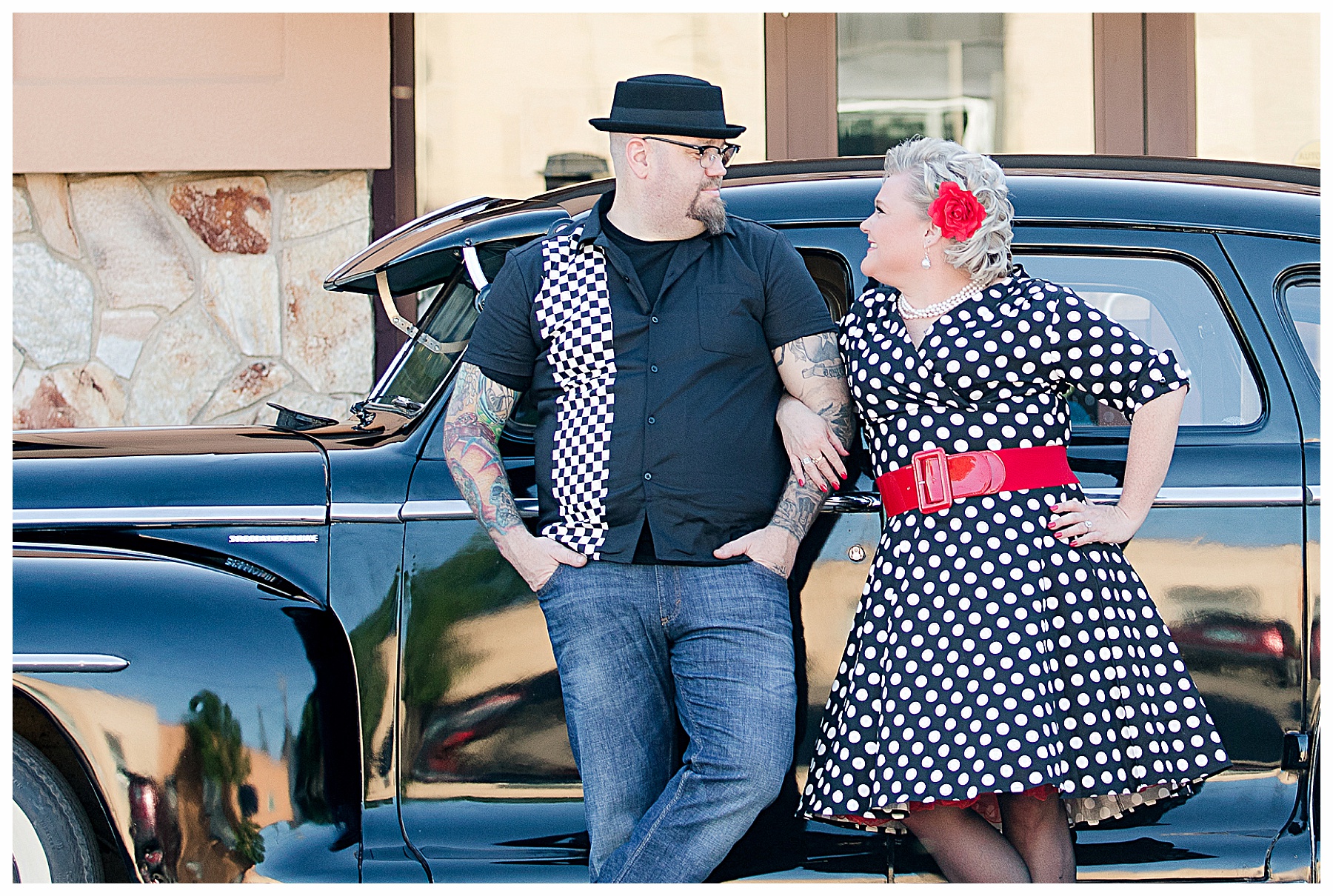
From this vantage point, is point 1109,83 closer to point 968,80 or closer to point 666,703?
point 968,80

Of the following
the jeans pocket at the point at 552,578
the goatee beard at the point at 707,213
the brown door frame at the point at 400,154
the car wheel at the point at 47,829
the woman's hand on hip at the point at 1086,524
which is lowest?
the car wheel at the point at 47,829

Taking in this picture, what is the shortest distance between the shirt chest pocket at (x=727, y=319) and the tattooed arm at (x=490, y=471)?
44cm

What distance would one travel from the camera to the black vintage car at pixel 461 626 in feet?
7.84

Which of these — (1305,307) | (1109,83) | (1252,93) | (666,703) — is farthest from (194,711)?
(1252,93)

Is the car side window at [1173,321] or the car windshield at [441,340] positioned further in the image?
the car windshield at [441,340]

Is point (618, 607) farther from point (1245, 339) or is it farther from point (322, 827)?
point (1245, 339)

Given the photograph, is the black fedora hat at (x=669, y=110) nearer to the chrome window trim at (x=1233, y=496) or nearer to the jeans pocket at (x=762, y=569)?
the jeans pocket at (x=762, y=569)

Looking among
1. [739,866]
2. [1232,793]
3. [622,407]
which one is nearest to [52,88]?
[622,407]

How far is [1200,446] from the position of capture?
2.46 meters

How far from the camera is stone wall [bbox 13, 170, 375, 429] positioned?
17.8 ft

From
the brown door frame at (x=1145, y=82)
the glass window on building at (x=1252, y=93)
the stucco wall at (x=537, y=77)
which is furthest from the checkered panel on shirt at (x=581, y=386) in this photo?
the glass window on building at (x=1252, y=93)

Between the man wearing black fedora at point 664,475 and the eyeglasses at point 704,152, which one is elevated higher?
the eyeglasses at point 704,152

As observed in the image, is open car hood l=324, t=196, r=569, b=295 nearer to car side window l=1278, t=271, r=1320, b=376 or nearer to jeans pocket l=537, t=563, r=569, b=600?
jeans pocket l=537, t=563, r=569, b=600

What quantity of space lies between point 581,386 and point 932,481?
0.71 metres
